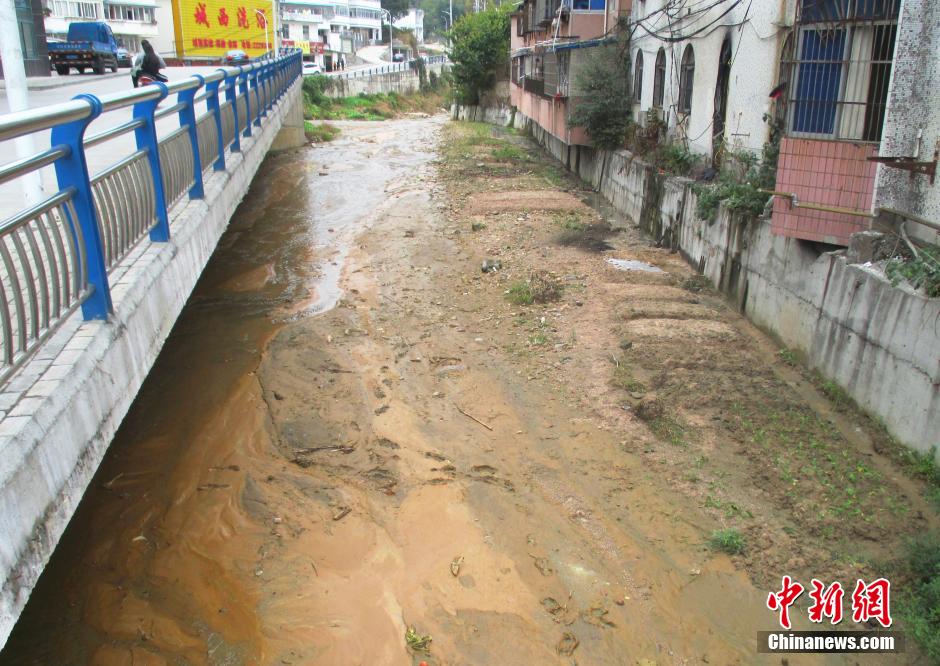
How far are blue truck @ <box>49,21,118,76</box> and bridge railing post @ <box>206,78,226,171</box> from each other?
73.3 feet

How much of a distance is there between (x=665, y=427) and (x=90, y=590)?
15.6 ft

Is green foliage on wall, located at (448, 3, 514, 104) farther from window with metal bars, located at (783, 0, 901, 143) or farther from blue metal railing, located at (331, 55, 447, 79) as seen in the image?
window with metal bars, located at (783, 0, 901, 143)

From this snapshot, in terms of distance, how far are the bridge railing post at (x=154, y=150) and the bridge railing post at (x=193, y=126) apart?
1.22 m

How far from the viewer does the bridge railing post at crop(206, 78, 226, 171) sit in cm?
767

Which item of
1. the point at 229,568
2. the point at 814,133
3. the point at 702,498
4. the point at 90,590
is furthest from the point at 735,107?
the point at 90,590

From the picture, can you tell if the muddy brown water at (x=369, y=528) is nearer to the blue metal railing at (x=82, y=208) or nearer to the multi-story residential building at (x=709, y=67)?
the blue metal railing at (x=82, y=208)

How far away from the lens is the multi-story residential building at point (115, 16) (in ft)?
138

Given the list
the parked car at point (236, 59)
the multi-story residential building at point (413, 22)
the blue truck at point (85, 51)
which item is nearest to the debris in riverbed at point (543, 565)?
the parked car at point (236, 59)

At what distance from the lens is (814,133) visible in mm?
7668

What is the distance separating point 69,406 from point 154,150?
2444 mm

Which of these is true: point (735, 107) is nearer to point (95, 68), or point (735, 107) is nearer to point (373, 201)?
point (373, 201)

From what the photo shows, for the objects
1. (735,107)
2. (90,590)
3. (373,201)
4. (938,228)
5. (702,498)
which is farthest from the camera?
(373,201)

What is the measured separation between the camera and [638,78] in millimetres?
16859

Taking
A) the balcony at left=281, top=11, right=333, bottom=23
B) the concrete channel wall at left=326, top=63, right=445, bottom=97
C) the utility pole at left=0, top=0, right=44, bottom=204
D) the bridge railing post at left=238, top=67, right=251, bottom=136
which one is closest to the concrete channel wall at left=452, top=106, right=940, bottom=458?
the bridge railing post at left=238, top=67, right=251, bottom=136
